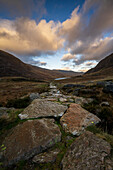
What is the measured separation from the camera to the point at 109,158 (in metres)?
2.16

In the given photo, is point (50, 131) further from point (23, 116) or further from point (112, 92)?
point (112, 92)

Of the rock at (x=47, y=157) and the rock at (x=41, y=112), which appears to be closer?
the rock at (x=47, y=157)

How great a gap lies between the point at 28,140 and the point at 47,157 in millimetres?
1115

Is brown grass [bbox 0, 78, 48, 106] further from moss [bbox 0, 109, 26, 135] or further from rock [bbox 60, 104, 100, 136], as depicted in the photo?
rock [bbox 60, 104, 100, 136]

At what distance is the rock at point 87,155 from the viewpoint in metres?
2.06

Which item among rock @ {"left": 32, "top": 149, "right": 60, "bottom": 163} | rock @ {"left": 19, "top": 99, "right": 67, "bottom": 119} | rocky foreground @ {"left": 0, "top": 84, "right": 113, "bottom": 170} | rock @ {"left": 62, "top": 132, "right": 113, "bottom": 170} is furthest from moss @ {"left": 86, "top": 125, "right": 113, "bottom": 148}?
rock @ {"left": 19, "top": 99, "right": 67, "bottom": 119}

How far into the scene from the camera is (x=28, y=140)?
316cm

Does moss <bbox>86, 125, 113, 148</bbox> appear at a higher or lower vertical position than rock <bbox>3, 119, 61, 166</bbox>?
higher

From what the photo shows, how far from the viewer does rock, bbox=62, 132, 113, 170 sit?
2.06m

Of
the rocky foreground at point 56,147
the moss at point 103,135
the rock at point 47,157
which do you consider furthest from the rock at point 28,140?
the moss at point 103,135

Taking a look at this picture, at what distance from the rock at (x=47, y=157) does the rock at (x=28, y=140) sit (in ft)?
0.73

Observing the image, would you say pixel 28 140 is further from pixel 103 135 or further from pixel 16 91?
pixel 16 91

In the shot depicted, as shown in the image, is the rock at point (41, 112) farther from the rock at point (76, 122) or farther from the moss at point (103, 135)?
the moss at point (103, 135)

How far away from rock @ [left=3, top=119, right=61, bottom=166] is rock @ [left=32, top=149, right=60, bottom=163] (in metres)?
0.22
